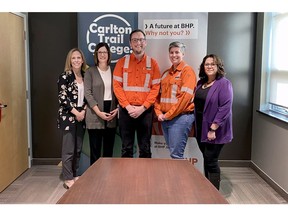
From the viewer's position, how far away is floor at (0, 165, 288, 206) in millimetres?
3105

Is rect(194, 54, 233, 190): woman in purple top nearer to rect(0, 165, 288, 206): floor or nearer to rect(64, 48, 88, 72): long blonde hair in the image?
rect(0, 165, 288, 206): floor

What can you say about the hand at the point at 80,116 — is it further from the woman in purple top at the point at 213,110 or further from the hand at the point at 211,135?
the hand at the point at 211,135

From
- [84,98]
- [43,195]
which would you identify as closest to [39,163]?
[43,195]

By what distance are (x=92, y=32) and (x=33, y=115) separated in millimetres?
1434

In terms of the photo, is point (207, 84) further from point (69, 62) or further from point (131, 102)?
point (69, 62)

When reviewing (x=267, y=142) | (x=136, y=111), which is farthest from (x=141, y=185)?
(x=267, y=142)

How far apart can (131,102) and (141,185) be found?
192cm

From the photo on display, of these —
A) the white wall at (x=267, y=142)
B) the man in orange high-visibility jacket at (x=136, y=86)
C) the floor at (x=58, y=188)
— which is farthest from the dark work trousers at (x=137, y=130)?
the white wall at (x=267, y=142)

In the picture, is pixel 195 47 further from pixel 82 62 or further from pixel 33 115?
pixel 33 115

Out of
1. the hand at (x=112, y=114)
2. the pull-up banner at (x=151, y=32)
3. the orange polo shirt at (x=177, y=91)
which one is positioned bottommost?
the hand at (x=112, y=114)

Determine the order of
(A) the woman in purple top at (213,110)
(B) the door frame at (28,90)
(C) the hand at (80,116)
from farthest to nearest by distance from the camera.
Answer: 1. (B) the door frame at (28,90)
2. (C) the hand at (80,116)
3. (A) the woman in purple top at (213,110)

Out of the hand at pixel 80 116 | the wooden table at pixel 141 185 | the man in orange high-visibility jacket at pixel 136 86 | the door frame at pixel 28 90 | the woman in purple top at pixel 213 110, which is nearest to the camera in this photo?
the wooden table at pixel 141 185

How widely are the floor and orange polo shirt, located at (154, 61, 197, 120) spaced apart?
39.9 inches

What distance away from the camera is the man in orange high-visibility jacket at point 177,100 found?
3047 millimetres
